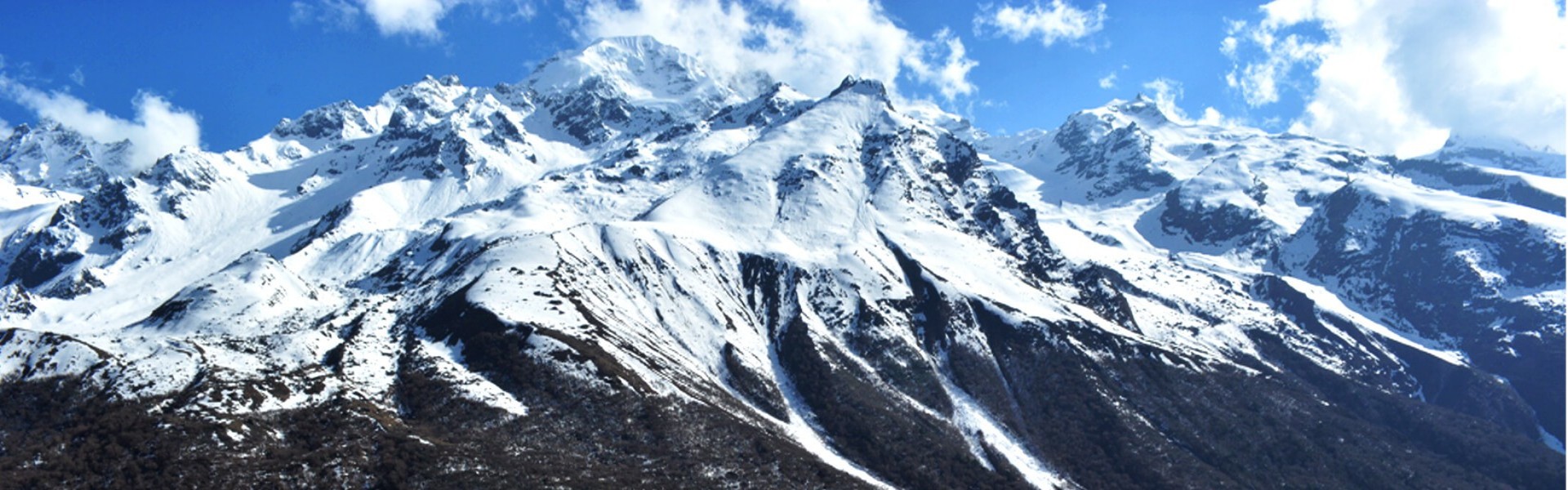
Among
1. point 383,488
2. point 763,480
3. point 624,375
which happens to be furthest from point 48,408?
point 763,480

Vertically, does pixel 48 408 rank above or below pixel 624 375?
below

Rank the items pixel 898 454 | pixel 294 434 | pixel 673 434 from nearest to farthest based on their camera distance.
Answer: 1. pixel 294 434
2. pixel 673 434
3. pixel 898 454

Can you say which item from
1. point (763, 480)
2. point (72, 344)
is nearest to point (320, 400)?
point (72, 344)

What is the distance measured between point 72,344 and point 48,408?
20.5 m

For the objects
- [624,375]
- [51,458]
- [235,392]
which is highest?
[624,375]

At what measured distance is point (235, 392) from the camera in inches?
5984

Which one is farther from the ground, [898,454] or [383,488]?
[898,454]

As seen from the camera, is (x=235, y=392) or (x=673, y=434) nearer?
(x=235, y=392)

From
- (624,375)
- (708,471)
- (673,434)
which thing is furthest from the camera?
(624,375)

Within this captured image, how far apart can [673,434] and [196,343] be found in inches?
3538

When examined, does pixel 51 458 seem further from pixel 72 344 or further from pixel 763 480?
pixel 763 480

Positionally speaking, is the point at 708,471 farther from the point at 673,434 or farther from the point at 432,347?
the point at 432,347

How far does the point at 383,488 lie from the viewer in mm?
129375

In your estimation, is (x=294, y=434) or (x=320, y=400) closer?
(x=294, y=434)
